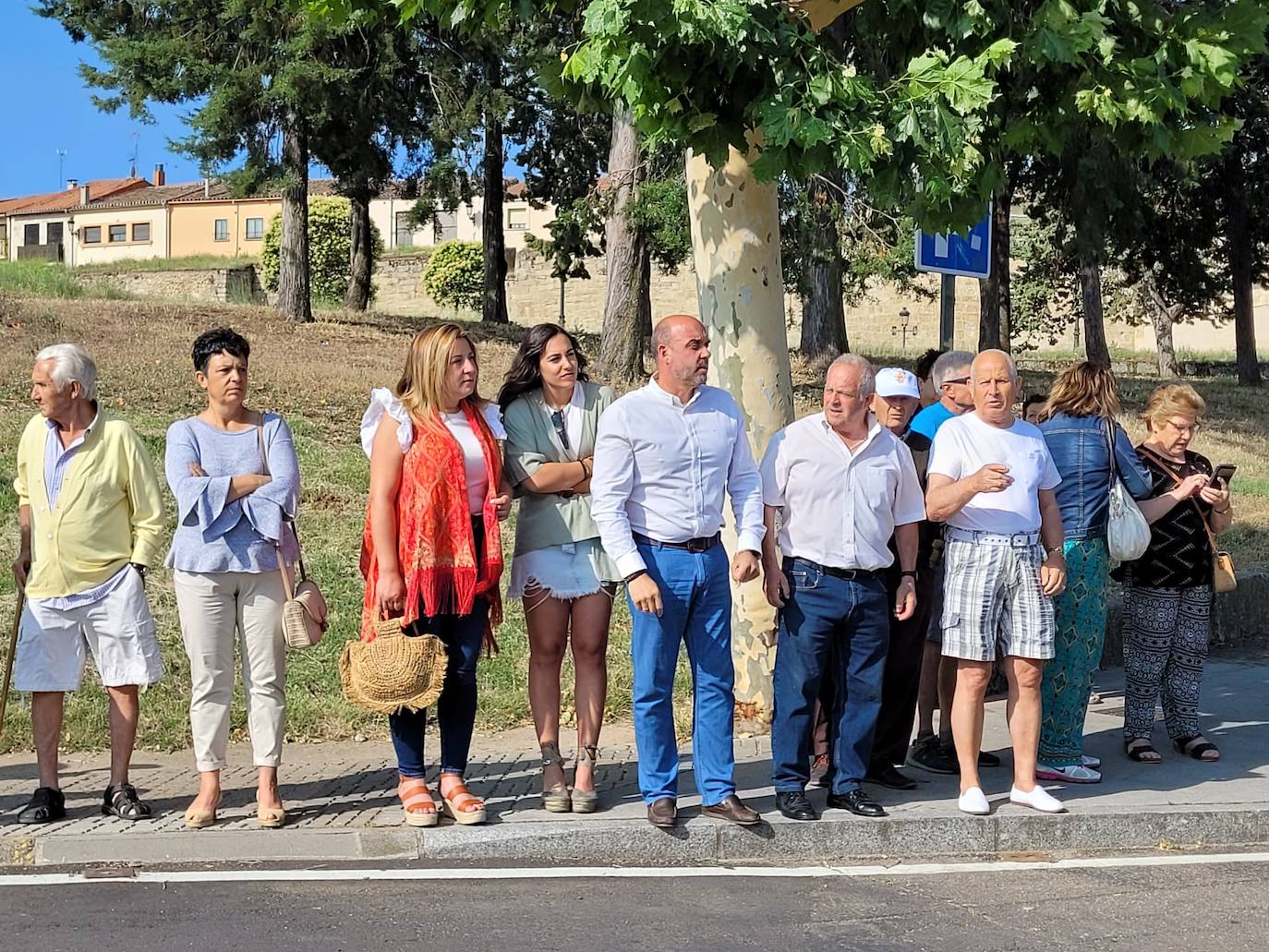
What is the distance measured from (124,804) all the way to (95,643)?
690 mm

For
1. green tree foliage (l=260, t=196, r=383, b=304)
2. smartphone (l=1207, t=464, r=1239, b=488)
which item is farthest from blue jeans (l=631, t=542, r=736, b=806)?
green tree foliage (l=260, t=196, r=383, b=304)

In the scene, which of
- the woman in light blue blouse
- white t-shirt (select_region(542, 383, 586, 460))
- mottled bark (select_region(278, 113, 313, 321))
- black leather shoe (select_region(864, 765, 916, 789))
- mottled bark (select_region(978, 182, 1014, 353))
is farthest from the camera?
mottled bark (select_region(278, 113, 313, 321))

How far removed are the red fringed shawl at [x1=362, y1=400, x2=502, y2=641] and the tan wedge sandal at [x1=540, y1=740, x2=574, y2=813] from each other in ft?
2.43

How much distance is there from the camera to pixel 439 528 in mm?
6277

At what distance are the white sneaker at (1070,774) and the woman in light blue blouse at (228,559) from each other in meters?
3.44

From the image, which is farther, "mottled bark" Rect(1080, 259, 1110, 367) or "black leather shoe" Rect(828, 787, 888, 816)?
"mottled bark" Rect(1080, 259, 1110, 367)

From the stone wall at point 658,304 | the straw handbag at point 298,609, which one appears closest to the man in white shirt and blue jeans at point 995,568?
the straw handbag at point 298,609

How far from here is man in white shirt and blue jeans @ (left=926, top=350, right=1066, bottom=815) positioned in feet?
21.8

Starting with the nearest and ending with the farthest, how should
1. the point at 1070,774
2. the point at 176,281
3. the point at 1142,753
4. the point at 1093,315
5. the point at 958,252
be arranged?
1. the point at 1070,774
2. the point at 1142,753
3. the point at 958,252
4. the point at 1093,315
5. the point at 176,281

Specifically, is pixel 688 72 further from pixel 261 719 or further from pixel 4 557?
pixel 4 557

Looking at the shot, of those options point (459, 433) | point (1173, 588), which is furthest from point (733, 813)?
point (1173, 588)

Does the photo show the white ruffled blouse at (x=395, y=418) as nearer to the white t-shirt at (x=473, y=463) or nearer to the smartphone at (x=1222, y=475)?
the white t-shirt at (x=473, y=463)

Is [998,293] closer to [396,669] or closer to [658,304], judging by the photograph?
[396,669]

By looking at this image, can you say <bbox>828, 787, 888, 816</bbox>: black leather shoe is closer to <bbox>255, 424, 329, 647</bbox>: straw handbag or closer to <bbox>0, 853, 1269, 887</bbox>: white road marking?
<bbox>0, 853, 1269, 887</bbox>: white road marking
